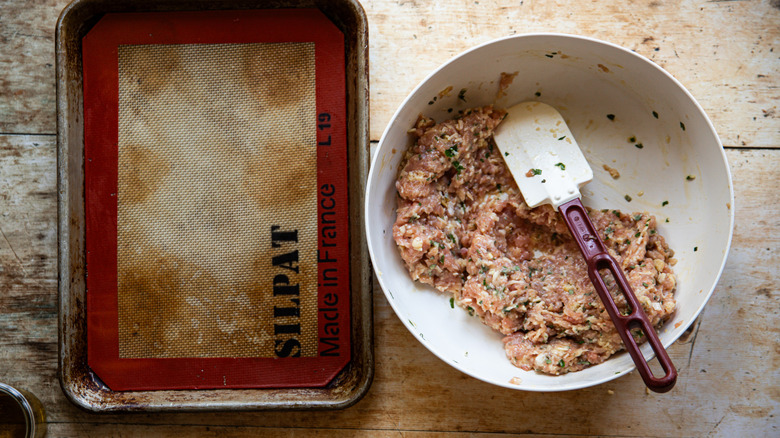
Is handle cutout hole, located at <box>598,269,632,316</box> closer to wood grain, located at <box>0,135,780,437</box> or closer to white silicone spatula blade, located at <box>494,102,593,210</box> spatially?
white silicone spatula blade, located at <box>494,102,593,210</box>

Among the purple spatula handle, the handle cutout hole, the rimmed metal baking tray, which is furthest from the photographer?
the rimmed metal baking tray

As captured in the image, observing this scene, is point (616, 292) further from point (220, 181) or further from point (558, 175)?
point (220, 181)

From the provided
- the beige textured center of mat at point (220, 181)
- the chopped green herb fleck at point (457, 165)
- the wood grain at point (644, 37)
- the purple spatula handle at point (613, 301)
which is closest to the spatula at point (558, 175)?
the purple spatula handle at point (613, 301)

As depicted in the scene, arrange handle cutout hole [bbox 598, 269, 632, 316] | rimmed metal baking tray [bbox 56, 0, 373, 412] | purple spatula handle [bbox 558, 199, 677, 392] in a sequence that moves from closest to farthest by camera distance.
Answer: purple spatula handle [bbox 558, 199, 677, 392], handle cutout hole [bbox 598, 269, 632, 316], rimmed metal baking tray [bbox 56, 0, 373, 412]

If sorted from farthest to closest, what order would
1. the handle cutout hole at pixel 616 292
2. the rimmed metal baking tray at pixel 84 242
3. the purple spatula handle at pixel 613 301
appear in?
the rimmed metal baking tray at pixel 84 242 → the handle cutout hole at pixel 616 292 → the purple spatula handle at pixel 613 301

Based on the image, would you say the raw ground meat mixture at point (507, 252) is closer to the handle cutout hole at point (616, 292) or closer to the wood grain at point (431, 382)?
the handle cutout hole at point (616, 292)

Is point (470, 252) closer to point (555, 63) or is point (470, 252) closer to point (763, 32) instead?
point (555, 63)

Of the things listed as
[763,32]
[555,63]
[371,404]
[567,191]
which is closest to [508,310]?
[567,191]

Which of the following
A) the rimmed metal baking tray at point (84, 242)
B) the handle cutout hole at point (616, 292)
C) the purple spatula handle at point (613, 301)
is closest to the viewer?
the purple spatula handle at point (613, 301)

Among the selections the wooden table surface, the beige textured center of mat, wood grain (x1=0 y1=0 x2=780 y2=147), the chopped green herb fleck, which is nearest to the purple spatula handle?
the chopped green herb fleck
